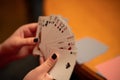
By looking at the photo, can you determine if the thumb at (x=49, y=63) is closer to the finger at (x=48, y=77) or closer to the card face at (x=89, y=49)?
the finger at (x=48, y=77)

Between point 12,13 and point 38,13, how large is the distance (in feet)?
2.23

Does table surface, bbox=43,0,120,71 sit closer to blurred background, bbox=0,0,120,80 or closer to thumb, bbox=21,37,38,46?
blurred background, bbox=0,0,120,80

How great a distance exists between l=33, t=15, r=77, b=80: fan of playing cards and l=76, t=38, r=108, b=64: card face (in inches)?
5.1

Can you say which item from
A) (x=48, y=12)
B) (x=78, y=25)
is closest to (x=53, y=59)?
(x=78, y=25)

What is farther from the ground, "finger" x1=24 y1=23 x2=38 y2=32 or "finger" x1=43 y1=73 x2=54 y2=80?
"finger" x1=24 y1=23 x2=38 y2=32

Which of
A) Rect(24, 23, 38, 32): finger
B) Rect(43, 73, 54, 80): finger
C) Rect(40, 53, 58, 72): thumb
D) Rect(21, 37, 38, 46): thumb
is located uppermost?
Rect(24, 23, 38, 32): finger

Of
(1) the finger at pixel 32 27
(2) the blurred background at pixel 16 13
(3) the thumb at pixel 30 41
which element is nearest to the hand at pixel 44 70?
(3) the thumb at pixel 30 41

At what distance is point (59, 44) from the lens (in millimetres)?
826

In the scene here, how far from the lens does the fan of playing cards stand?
803 millimetres

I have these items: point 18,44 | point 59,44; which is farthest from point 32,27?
point 59,44

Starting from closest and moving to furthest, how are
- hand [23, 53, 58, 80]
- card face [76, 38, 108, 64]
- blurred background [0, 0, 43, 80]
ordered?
hand [23, 53, 58, 80]
card face [76, 38, 108, 64]
blurred background [0, 0, 43, 80]

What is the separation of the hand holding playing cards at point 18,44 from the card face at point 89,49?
0.23 m

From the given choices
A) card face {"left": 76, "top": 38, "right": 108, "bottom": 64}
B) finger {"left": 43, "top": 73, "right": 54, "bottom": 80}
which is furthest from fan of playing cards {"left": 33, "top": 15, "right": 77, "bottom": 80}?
card face {"left": 76, "top": 38, "right": 108, "bottom": 64}

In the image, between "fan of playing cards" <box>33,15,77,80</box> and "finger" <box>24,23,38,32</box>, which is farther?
"finger" <box>24,23,38,32</box>
